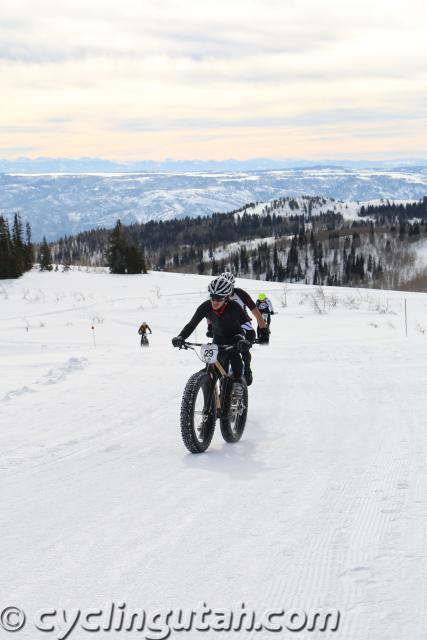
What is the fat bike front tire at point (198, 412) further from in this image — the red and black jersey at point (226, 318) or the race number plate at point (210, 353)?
the red and black jersey at point (226, 318)

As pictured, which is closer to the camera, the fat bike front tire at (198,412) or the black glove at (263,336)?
the fat bike front tire at (198,412)

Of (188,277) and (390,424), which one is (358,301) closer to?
(188,277)

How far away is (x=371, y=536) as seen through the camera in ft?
12.1

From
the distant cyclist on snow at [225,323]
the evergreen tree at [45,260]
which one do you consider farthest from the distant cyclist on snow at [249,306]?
the evergreen tree at [45,260]

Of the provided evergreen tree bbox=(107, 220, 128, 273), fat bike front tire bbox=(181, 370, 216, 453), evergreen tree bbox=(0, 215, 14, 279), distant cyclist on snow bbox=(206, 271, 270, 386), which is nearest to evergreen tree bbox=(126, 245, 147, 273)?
evergreen tree bbox=(107, 220, 128, 273)

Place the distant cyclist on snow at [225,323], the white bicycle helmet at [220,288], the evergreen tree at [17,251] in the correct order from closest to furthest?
the white bicycle helmet at [220,288], the distant cyclist on snow at [225,323], the evergreen tree at [17,251]

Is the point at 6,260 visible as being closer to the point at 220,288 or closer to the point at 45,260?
the point at 45,260

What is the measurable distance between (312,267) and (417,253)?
104 ft

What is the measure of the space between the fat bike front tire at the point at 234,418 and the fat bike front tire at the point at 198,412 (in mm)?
246

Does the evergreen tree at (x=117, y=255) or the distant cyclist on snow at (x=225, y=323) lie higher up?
the evergreen tree at (x=117, y=255)

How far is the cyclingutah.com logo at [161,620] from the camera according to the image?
8.99 feet

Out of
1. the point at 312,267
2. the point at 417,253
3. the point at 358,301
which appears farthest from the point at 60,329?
the point at 417,253

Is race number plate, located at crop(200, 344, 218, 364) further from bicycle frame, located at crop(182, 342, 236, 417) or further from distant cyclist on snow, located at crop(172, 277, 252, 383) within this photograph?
distant cyclist on snow, located at crop(172, 277, 252, 383)

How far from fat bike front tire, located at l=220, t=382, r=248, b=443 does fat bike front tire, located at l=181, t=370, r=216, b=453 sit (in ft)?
0.81
